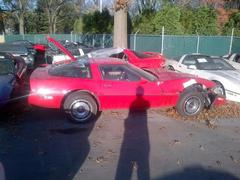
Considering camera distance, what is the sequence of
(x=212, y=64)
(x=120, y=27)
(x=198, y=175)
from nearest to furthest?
(x=198, y=175)
(x=212, y=64)
(x=120, y=27)

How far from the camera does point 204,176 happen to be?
18.0ft

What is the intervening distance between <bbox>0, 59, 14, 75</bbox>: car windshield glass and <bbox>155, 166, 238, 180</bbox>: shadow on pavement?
18.4 feet

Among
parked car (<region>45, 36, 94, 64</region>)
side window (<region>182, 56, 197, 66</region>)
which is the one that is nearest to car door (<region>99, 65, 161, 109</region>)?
parked car (<region>45, 36, 94, 64</region>)

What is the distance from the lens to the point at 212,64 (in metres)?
12.3

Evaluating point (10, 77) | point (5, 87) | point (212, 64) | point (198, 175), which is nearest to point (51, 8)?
point (212, 64)

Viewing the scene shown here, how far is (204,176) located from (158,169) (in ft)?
2.31

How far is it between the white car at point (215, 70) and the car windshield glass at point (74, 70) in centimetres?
426

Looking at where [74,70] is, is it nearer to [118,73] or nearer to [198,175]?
[118,73]

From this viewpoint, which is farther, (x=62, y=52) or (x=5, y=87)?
(x=62, y=52)

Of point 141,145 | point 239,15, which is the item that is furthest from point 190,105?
point 239,15

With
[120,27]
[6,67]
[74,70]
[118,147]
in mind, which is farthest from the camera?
[120,27]

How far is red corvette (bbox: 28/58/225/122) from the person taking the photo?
27.1 ft

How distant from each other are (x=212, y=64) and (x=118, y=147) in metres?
A: 6.66

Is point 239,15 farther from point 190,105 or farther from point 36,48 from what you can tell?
point 190,105
